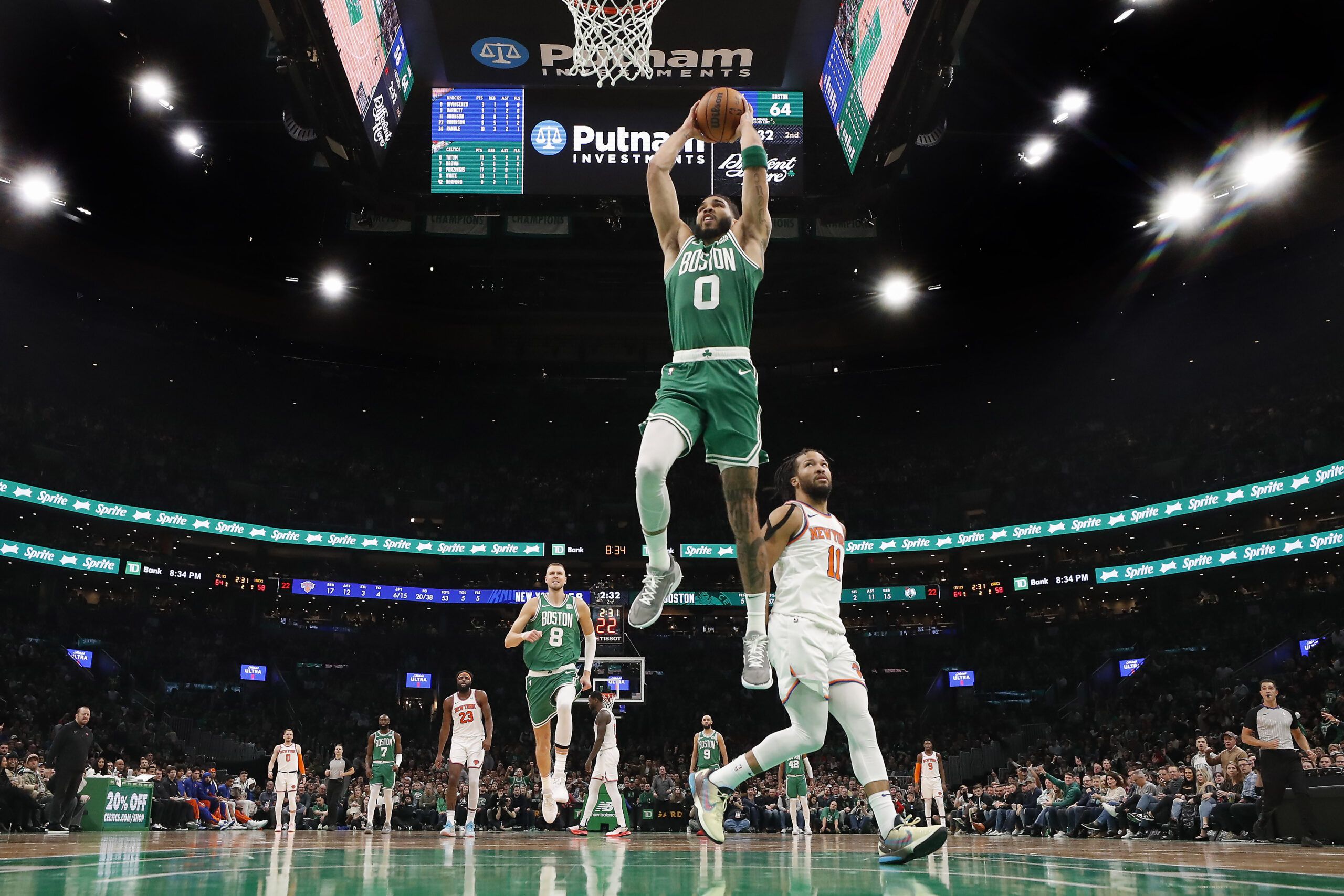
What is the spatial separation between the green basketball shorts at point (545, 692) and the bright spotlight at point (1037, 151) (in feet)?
49.3

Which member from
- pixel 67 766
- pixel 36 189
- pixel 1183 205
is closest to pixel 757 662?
pixel 67 766

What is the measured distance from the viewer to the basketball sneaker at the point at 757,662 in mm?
5395

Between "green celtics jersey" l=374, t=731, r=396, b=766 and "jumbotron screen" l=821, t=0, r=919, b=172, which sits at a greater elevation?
"jumbotron screen" l=821, t=0, r=919, b=172

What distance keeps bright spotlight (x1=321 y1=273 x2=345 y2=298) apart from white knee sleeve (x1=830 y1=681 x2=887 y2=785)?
23752 millimetres

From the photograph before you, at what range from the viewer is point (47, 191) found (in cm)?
2288

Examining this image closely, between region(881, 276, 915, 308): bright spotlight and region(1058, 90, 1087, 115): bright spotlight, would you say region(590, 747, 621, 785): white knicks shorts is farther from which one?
region(881, 276, 915, 308): bright spotlight

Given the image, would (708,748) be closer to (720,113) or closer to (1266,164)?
(720,113)

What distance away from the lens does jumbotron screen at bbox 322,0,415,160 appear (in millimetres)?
12273

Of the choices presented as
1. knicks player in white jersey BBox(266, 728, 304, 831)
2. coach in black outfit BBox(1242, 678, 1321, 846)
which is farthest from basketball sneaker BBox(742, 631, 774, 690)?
knicks player in white jersey BBox(266, 728, 304, 831)

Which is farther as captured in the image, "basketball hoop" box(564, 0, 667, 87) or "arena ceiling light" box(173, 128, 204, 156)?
"arena ceiling light" box(173, 128, 204, 156)

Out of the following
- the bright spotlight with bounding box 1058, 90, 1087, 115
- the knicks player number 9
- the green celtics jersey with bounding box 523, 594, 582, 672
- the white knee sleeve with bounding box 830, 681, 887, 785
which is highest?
Result: the bright spotlight with bounding box 1058, 90, 1087, 115

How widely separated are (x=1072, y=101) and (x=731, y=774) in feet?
54.4

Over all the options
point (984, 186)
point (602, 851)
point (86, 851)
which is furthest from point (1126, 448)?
point (86, 851)

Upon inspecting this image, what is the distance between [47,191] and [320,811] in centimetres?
1583
